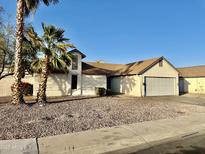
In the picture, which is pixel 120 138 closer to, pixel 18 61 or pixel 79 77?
pixel 18 61

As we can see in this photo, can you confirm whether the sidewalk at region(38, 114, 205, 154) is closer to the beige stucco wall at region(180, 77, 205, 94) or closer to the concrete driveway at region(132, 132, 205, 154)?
the concrete driveway at region(132, 132, 205, 154)

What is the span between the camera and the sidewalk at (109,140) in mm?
5129

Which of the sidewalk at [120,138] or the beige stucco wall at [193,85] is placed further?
the beige stucco wall at [193,85]

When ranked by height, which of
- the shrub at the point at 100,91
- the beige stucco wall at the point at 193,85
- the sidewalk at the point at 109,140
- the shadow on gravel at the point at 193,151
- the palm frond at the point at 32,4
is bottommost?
the shadow on gravel at the point at 193,151

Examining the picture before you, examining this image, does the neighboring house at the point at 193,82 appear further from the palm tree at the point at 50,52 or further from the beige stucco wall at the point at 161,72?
the palm tree at the point at 50,52

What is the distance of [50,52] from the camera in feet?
43.8

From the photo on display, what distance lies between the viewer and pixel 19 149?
511cm

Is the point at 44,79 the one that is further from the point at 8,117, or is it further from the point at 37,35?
the point at 8,117

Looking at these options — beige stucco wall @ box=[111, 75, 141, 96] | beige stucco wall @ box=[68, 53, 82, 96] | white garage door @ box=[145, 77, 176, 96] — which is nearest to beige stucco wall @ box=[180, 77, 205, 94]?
white garage door @ box=[145, 77, 176, 96]

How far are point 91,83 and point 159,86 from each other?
8.36 metres

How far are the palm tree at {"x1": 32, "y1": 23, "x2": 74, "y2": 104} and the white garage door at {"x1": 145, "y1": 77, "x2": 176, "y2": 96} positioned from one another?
36.5 feet

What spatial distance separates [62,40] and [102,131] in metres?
9.10

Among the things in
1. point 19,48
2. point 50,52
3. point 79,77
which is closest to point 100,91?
point 79,77

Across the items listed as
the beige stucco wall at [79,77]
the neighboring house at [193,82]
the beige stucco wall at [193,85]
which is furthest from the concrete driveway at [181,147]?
the beige stucco wall at [193,85]
